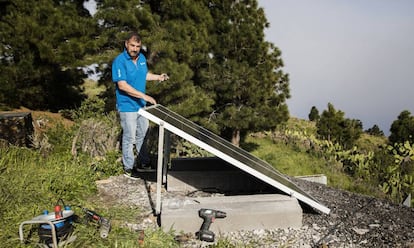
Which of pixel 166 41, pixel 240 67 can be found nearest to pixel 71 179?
pixel 166 41

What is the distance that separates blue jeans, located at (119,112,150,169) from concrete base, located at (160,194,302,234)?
1.37 metres

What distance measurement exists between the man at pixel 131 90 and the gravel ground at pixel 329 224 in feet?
2.07

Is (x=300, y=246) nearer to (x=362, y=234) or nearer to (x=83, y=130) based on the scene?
(x=362, y=234)

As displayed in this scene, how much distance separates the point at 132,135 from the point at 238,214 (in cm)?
206

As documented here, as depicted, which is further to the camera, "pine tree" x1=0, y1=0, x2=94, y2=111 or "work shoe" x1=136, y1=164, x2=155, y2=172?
"pine tree" x1=0, y1=0, x2=94, y2=111

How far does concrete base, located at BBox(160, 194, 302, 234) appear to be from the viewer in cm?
382

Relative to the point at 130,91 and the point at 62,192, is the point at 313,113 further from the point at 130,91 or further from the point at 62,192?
the point at 62,192

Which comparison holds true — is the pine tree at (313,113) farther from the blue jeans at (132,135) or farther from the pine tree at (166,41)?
the blue jeans at (132,135)

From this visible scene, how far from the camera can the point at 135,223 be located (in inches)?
159

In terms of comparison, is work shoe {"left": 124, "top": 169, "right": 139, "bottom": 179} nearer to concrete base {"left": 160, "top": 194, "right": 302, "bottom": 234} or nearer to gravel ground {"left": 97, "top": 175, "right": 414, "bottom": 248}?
gravel ground {"left": 97, "top": 175, "right": 414, "bottom": 248}

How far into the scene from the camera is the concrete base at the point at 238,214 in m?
3.82

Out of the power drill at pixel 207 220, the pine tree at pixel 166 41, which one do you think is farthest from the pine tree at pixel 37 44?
the power drill at pixel 207 220

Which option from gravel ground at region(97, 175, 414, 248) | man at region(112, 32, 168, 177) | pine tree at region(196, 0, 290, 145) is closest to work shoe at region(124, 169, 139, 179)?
man at region(112, 32, 168, 177)

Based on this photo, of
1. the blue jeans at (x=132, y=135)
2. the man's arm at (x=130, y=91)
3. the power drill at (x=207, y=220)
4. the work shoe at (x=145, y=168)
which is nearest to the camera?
the power drill at (x=207, y=220)
